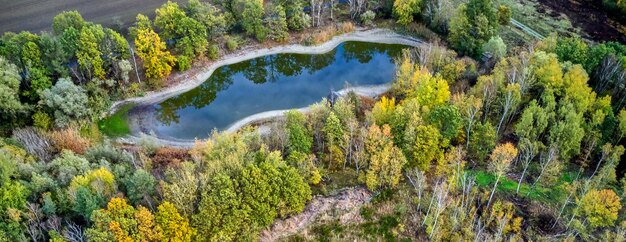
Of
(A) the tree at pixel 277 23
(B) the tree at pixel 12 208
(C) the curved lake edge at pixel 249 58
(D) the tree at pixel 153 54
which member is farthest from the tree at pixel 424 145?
(D) the tree at pixel 153 54

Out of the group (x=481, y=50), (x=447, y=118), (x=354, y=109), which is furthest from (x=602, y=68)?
(x=354, y=109)

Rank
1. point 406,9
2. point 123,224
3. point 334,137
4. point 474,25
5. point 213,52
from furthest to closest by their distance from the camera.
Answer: point 406,9, point 213,52, point 474,25, point 334,137, point 123,224

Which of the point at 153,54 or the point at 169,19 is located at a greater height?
the point at 169,19

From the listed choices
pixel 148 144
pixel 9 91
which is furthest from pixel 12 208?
pixel 9 91

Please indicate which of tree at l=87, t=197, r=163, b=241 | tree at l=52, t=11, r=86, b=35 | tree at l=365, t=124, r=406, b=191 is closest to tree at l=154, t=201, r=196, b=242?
tree at l=87, t=197, r=163, b=241

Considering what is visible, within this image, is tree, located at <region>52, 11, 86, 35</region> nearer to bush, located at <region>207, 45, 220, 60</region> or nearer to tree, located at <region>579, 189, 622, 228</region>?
bush, located at <region>207, 45, 220, 60</region>

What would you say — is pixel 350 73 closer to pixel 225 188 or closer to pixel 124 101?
pixel 124 101

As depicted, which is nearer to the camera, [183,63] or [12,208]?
[12,208]

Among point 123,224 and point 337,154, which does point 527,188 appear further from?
point 123,224
